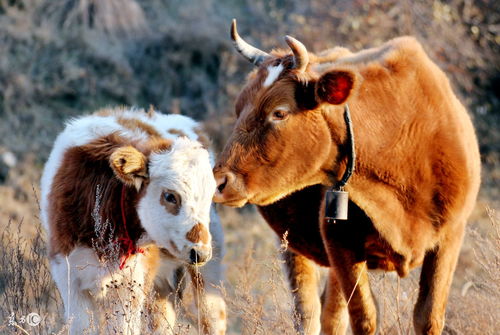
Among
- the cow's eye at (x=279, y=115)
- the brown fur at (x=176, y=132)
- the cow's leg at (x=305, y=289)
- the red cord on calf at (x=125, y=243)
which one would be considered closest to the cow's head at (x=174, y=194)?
the red cord on calf at (x=125, y=243)

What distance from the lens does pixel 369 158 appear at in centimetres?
542

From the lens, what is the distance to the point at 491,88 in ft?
51.9

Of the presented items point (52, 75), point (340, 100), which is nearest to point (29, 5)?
point (52, 75)

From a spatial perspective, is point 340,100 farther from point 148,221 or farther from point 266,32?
point 266,32

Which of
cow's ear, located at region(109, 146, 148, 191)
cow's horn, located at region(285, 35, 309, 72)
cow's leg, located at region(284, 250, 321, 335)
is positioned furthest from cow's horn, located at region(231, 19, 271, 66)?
cow's leg, located at region(284, 250, 321, 335)

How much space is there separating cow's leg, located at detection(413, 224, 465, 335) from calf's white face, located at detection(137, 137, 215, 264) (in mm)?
1422

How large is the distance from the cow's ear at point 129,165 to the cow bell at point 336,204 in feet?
4.39

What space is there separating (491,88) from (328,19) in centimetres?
340

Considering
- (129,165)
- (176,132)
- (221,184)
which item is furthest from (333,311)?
(129,165)

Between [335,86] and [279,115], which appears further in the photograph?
[279,115]

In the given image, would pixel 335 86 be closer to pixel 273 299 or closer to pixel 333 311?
pixel 273 299

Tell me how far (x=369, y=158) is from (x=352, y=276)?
82cm

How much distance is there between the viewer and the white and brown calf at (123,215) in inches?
225

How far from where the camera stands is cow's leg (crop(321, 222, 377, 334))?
5.65 metres
